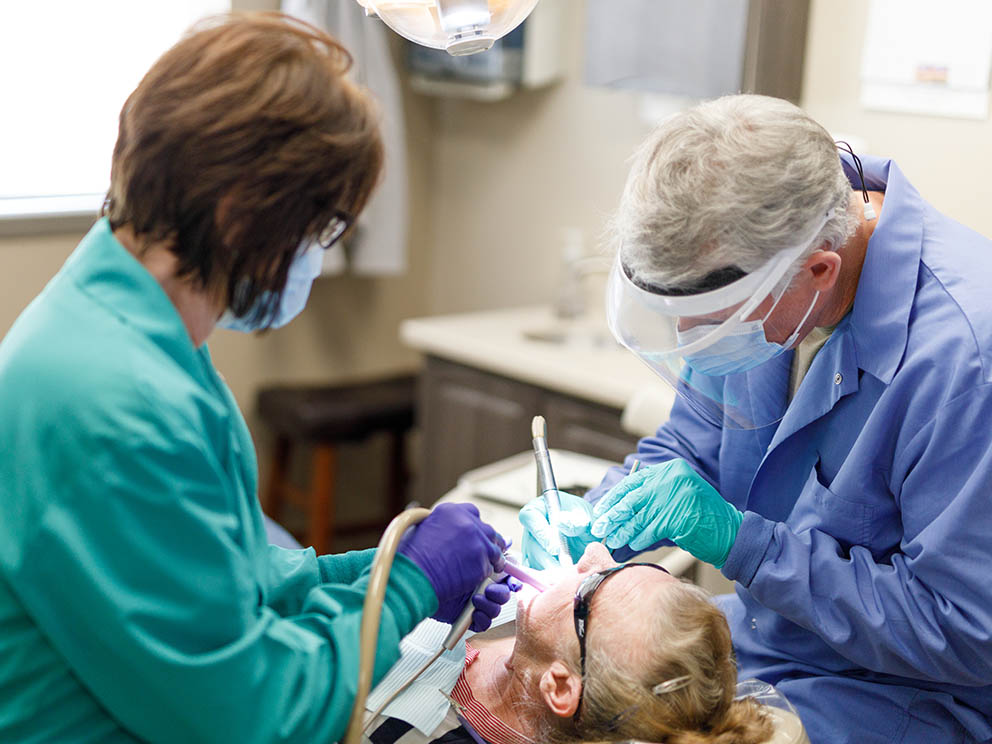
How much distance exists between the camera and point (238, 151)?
1027 mm

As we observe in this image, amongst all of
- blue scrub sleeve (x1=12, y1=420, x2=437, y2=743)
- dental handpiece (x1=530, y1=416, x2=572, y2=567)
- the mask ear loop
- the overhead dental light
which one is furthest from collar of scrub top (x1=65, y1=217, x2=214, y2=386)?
the mask ear loop

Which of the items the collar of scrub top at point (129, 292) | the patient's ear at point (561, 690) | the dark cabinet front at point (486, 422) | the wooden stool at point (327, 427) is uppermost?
the collar of scrub top at point (129, 292)

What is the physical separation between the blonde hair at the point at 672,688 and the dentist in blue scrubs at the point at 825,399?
9 cm

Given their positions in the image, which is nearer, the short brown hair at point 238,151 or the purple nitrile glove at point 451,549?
the short brown hair at point 238,151

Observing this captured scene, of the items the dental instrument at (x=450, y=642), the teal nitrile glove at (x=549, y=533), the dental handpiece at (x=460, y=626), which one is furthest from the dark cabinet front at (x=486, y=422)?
the dental handpiece at (x=460, y=626)

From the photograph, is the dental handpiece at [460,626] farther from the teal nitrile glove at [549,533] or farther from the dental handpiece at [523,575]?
the teal nitrile glove at [549,533]

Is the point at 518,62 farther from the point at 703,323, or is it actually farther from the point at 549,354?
the point at 703,323

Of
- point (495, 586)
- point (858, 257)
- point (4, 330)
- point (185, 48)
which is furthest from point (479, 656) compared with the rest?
point (4, 330)

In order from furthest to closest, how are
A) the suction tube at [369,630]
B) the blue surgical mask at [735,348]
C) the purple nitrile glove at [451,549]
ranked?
the blue surgical mask at [735,348] < the purple nitrile glove at [451,549] < the suction tube at [369,630]

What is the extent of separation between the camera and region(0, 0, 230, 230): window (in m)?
3.27

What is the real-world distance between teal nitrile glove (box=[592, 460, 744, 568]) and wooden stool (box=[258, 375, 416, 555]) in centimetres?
204

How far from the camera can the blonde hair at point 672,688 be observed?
1.39 meters

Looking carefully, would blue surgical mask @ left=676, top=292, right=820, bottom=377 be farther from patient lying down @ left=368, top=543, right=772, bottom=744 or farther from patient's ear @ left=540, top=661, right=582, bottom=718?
patient's ear @ left=540, top=661, right=582, bottom=718

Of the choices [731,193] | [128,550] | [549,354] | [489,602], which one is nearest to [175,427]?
[128,550]
